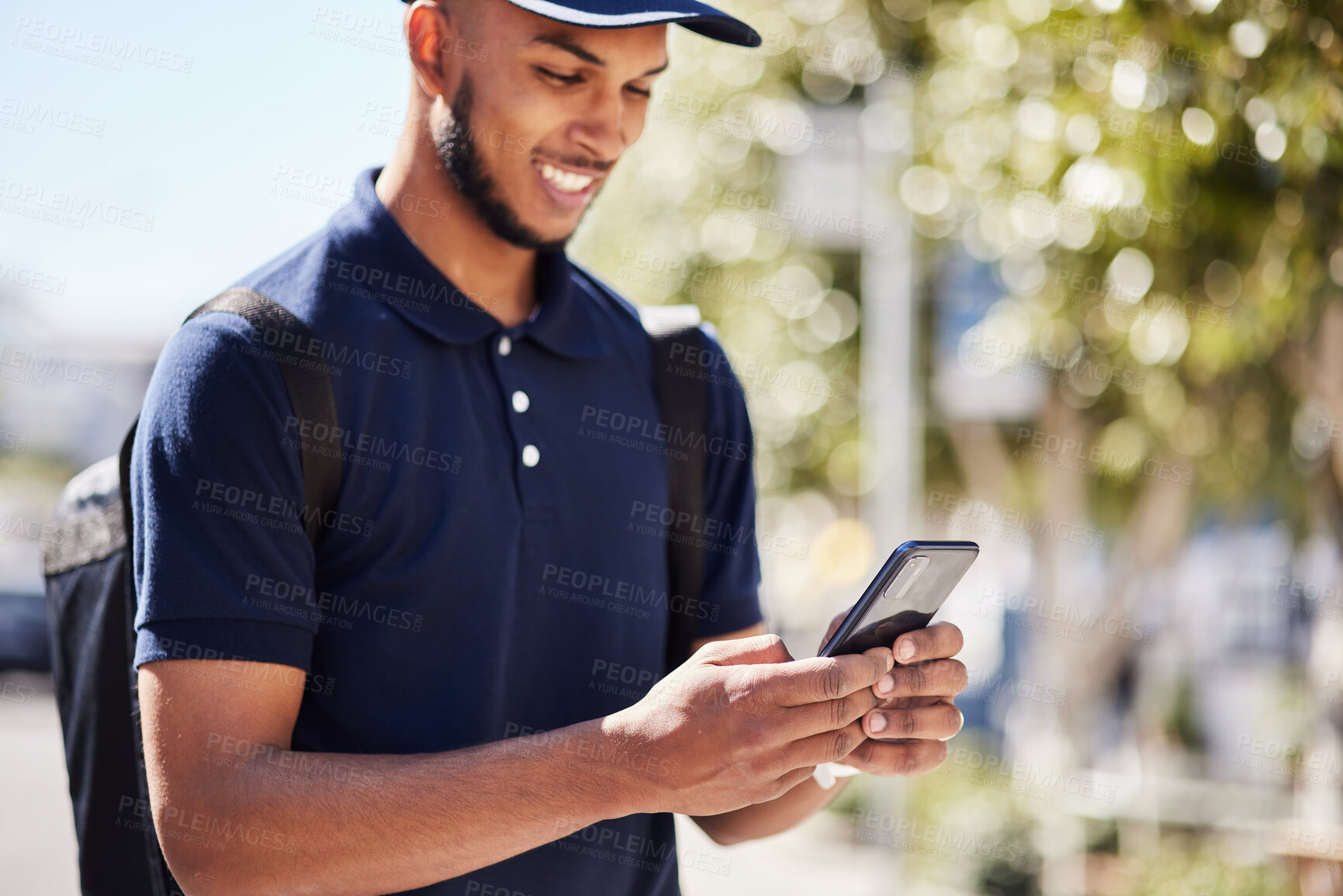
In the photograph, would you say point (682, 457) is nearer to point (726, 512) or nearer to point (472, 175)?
point (726, 512)

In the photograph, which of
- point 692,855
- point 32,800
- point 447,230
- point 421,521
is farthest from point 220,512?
point 32,800

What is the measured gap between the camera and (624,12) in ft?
6.12

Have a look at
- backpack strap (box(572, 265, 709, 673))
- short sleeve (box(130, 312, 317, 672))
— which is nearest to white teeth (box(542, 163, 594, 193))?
backpack strap (box(572, 265, 709, 673))

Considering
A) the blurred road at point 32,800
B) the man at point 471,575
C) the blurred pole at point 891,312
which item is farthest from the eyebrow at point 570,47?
the blurred pole at point 891,312

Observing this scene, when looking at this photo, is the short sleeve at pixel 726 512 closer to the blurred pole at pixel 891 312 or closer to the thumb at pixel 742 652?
the thumb at pixel 742 652

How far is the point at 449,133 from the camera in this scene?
1.96 m

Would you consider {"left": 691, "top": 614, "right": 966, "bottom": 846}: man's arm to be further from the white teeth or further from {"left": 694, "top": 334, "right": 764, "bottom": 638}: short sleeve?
the white teeth

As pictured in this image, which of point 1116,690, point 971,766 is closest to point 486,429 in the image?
point 971,766

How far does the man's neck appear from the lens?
79.1 inches

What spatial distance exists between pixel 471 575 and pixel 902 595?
0.60 meters

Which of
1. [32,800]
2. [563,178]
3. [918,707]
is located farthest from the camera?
[32,800]

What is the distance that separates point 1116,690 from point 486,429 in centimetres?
1896

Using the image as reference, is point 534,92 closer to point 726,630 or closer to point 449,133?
point 449,133

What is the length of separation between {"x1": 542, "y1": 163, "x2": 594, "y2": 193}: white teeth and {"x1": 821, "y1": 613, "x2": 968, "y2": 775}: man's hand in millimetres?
799
